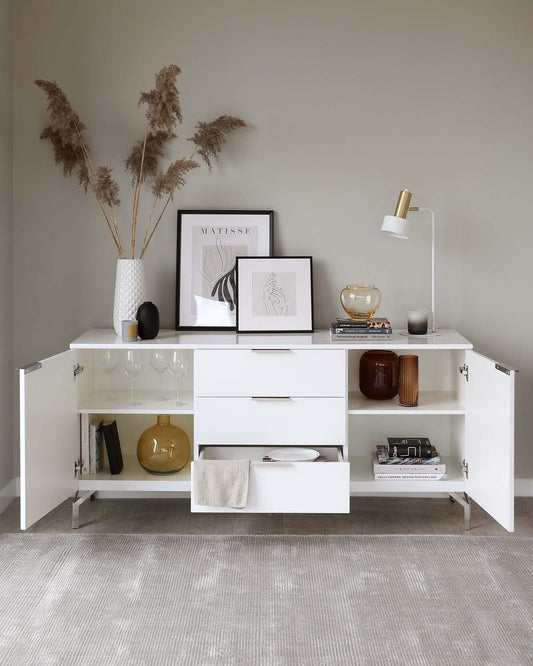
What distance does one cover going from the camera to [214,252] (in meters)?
3.06

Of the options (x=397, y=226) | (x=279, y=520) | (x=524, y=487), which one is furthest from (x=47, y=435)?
(x=524, y=487)

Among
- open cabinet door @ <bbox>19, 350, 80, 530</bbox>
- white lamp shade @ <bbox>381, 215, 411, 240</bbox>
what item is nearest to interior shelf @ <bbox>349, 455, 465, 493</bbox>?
white lamp shade @ <bbox>381, 215, 411, 240</bbox>

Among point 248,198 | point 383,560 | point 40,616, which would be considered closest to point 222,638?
point 40,616

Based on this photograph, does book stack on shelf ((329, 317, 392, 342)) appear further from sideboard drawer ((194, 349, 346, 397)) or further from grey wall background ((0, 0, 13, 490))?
grey wall background ((0, 0, 13, 490))

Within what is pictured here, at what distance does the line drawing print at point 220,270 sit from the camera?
3059 mm

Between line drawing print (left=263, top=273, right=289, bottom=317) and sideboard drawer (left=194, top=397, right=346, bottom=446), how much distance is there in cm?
44

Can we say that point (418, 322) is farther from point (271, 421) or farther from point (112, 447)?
point (112, 447)

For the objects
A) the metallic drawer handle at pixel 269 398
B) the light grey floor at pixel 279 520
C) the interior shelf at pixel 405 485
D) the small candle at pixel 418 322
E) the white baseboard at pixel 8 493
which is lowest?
the light grey floor at pixel 279 520

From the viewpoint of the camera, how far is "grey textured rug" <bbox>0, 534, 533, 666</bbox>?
1911mm

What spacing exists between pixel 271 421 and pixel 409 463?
1.97 feet

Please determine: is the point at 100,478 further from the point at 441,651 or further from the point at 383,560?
the point at 441,651

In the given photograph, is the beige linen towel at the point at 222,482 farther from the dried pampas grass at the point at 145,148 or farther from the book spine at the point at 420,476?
the dried pampas grass at the point at 145,148

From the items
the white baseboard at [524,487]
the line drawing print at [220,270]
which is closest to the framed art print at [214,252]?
the line drawing print at [220,270]

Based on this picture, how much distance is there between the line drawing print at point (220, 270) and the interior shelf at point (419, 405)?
2.28 ft
